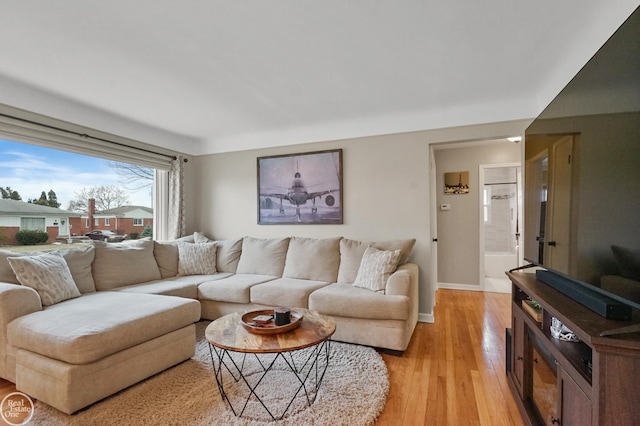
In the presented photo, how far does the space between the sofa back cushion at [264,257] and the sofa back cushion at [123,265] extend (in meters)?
0.99

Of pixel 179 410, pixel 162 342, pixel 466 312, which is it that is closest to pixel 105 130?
pixel 162 342

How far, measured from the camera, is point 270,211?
448 cm

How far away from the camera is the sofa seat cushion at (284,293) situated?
3.11 m

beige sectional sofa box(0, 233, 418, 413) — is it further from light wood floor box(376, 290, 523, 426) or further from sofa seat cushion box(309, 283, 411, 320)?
light wood floor box(376, 290, 523, 426)

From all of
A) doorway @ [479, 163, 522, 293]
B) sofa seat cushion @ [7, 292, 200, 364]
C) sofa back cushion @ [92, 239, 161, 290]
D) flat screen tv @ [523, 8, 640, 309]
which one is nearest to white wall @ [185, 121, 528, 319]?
sofa back cushion @ [92, 239, 161, 290]

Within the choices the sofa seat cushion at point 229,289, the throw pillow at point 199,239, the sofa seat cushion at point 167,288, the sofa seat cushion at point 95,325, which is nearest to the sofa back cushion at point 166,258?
the sofa seat cushion at point 167,288

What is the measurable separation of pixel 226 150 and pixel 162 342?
3070mm

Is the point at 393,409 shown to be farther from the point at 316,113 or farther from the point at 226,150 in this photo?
the point at 226,150

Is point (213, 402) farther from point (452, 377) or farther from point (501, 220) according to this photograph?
point (501, 220)

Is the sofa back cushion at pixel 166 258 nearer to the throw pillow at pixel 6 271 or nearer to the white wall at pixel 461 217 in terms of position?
the throw pillow at pixel 6 271

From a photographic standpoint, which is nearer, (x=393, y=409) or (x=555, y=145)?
(x=555, y=145)

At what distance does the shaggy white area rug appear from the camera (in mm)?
1833

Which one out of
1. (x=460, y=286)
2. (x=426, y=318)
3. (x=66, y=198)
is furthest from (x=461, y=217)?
(x=66, y=198)

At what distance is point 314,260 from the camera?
3.70 meters
